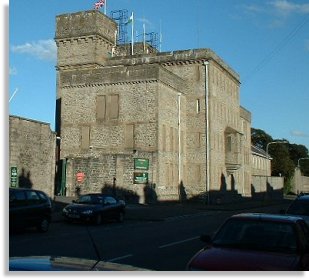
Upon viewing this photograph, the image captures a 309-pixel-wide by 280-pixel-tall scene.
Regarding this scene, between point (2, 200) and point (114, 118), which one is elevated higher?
point (114, 118)

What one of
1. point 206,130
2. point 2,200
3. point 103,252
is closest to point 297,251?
point 2,200

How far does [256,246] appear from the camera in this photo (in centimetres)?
812

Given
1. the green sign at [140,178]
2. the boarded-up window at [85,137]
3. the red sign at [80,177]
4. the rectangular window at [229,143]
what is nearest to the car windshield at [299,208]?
the green sign at [140,178]

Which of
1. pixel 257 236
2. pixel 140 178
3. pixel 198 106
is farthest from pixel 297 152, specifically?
pixel 257 236

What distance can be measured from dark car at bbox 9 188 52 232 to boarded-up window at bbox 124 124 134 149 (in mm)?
27518

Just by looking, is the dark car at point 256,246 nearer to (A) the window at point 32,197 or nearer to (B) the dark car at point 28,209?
(B) the dark car at point 28,209

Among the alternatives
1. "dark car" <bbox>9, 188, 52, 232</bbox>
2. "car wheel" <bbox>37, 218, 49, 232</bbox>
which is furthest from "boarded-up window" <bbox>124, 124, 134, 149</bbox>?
"car wheel" <bbox>37, 218, 49, 232</bbox>

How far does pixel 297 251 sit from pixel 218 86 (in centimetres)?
5218

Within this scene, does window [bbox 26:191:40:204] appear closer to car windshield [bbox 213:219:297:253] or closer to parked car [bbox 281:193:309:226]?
parked car [bbox 281:193:309:226]

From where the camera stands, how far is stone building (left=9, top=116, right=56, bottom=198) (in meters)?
30.9

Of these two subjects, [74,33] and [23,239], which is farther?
[74,33]

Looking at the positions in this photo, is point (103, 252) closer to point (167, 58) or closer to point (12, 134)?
point (12, 134)

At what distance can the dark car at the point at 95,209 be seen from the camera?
25234 millimetres

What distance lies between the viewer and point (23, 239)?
18016mm
